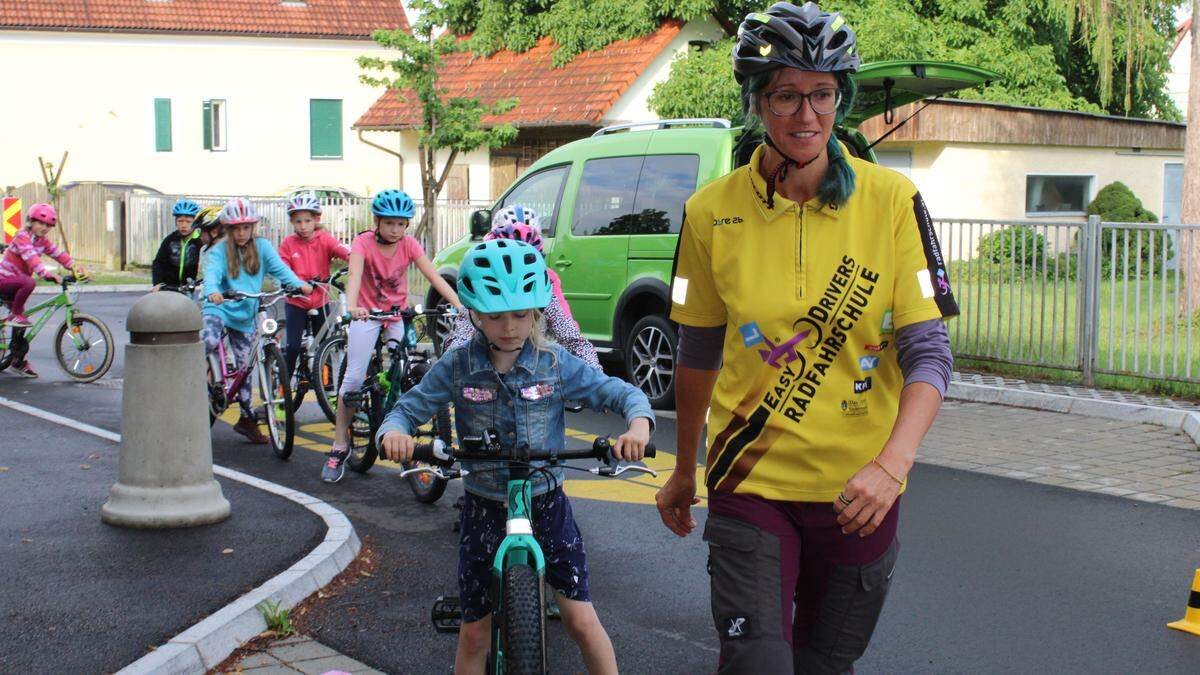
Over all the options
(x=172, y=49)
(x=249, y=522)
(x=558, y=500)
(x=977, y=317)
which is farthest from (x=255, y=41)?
(x=558, y=500)

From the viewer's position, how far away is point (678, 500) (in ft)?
11.9

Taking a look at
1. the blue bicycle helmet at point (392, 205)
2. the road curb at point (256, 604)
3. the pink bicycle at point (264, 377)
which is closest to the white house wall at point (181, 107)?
the pink bicycle at point (264, 377)

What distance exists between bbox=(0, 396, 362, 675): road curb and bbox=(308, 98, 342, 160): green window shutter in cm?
3730

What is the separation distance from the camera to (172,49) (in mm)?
43000

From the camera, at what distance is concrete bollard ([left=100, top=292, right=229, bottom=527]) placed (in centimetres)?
722

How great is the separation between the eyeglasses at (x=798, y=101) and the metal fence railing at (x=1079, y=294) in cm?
952

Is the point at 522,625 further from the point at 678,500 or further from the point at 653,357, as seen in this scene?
the point at 653,357

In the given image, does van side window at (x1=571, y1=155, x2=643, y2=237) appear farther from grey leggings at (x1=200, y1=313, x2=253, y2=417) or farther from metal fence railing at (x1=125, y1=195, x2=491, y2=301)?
metal fence railing at (x1=125, y1=195, x2=491, y2=301)

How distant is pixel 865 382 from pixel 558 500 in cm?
141

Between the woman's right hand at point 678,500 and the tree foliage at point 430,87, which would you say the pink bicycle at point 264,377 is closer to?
the woman's right hand at point 678,500

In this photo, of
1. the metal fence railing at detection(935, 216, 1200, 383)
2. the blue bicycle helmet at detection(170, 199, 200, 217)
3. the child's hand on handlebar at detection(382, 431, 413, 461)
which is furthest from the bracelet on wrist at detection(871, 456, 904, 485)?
the blue bicycle helmet at detection(170, 199, 200, 217)

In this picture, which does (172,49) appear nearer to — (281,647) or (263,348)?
(263,348)

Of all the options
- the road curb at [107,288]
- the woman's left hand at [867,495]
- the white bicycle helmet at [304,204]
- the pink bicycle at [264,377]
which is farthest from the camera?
the road curb at [107,288]

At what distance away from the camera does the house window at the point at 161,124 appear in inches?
1688
